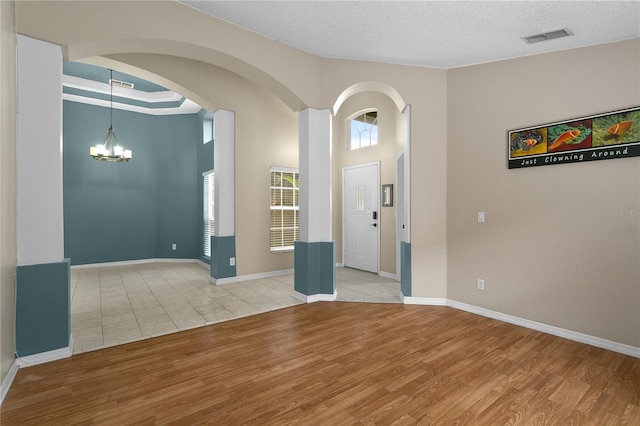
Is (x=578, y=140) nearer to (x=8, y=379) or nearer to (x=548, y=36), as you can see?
(x=548, y=36)

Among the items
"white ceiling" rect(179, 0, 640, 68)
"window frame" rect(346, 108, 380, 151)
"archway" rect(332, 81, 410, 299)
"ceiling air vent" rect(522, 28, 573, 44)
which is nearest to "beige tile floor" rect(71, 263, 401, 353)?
"archway" rect(332, 81, 410, 299)

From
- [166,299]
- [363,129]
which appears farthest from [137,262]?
[363,129]

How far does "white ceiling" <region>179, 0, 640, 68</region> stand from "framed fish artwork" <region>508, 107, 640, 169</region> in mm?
748

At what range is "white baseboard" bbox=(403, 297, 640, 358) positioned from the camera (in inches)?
108

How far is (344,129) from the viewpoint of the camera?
6543 mm

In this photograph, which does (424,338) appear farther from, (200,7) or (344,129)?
(344,129)

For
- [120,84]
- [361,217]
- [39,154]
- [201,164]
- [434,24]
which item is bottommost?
[361,217]

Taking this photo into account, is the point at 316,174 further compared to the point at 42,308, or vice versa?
the point at 316,174

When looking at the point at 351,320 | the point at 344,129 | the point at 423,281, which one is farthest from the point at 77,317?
the point at 344,129

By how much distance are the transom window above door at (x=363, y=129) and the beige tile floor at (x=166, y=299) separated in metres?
2.52

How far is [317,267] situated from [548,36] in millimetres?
3446

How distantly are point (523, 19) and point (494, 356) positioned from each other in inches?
116

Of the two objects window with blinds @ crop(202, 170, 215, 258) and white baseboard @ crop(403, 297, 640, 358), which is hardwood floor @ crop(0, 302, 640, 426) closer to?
white baseboard @ crop(403, 297, 640, 358)

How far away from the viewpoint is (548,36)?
298cm
